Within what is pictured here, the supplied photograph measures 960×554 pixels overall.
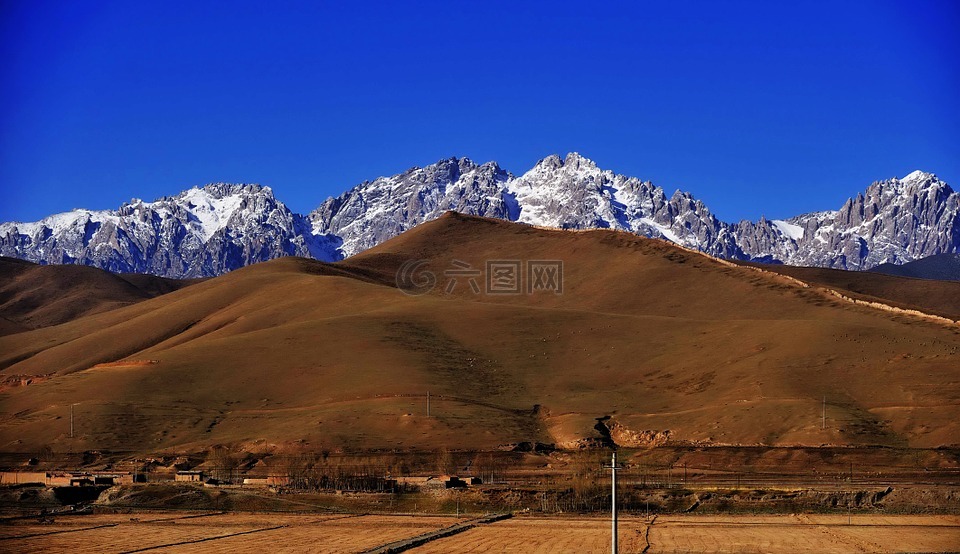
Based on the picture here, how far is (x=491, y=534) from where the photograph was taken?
163 feet

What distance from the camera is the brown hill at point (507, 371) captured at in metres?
88.3

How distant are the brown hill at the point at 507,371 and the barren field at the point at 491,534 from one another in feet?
88.9

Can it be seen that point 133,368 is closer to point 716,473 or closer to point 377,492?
point 377,492

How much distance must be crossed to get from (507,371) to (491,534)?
61500 mm

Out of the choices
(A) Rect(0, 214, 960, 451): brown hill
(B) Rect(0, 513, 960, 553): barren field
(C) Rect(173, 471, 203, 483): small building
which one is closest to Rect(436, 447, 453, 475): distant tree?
(A) Rect(0, 214, 960, 451): brown hill

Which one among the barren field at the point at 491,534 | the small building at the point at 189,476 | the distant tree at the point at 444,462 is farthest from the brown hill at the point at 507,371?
the barren field at the point at 491,534

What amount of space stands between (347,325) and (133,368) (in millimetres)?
22880

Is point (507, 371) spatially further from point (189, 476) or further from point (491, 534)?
point (491, 534)

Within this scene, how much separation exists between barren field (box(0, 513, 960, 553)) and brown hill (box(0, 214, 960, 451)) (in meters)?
27.1

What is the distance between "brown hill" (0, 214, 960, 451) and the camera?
88.3 meters

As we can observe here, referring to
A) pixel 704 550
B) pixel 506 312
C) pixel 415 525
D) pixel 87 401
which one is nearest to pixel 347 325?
pixel 506 312

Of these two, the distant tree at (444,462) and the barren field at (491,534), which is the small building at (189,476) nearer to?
the barren field at (491,534)

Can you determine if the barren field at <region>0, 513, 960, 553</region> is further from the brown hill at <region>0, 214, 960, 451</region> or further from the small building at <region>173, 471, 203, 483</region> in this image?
→ the brown hill at <region>0, 214, 960, 451</region>

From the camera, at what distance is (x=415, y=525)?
54156mm
